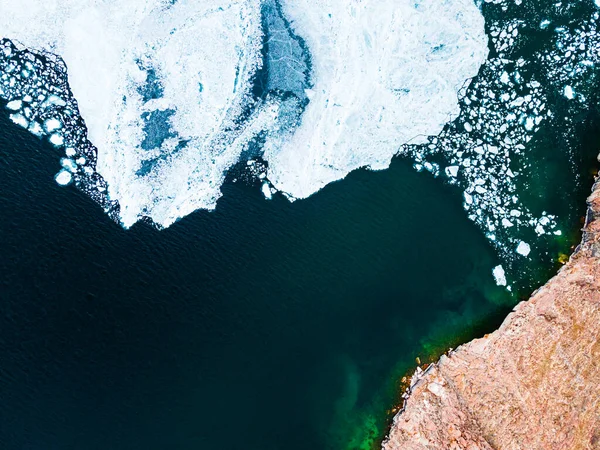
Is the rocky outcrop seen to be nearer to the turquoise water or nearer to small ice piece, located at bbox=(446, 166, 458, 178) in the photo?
the turquoise water

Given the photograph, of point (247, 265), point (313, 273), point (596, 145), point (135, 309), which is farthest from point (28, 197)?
point (596, 145)

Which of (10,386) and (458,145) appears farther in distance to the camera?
(458,145)

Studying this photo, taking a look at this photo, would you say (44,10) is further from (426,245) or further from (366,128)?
(426,245)

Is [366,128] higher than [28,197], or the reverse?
[28,197]

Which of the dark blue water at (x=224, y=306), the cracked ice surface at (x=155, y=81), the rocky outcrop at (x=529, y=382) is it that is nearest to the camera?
the rocky outcrop at (x=529, y=382)

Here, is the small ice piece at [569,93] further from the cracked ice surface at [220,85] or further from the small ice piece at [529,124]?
the cracked ice surface at [220,85]

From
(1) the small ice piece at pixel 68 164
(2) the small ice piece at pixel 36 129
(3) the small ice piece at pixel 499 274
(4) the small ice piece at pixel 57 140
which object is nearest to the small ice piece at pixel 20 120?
(2) the small ice piece at pixel 36 129
